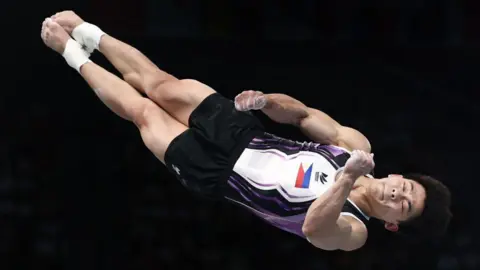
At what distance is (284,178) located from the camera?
2.79m

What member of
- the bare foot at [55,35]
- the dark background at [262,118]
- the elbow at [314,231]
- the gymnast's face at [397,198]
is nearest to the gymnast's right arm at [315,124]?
the gymnast's face at [397,198]

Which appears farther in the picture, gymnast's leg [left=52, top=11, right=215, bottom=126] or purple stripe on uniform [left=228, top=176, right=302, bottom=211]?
gymnast's leg [left=52, top=11, right=215, bottom=126]

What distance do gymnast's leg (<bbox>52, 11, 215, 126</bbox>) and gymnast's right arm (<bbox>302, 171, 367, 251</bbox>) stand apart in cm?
76

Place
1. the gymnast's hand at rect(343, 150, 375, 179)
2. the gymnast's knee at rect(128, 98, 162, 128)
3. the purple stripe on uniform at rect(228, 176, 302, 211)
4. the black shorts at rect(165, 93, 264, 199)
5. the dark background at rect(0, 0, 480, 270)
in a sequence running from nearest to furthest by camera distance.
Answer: the gymnast's hand at rect(343, 150, 375, 179)
the purple stripe on uniform at rect(228, 176, 302, 211)
the black shorts at rect(165, 93, 264, 199)
the gymnast's knee at rect(128, 98, 162, 128)
the dark background at rect(0, 0, 480, 270)

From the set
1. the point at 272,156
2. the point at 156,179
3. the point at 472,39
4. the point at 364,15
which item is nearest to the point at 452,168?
the point at 472,39

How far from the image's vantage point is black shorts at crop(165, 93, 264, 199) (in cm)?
291

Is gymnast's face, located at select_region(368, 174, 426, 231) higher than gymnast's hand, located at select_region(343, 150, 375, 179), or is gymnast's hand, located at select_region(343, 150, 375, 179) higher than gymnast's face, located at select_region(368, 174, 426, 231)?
gymnast's hand, located at select_region(343, 150, 375, 179)

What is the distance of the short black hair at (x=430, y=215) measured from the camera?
2748mm

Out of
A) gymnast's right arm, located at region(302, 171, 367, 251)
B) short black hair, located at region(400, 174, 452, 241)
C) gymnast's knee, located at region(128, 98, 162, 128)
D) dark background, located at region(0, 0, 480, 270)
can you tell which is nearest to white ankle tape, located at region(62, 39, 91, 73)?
gymnast's knee, located at region(128, 98, 162, 128)

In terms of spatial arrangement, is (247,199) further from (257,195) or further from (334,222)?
(334,222)

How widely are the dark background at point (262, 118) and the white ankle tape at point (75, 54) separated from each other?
5.22ft

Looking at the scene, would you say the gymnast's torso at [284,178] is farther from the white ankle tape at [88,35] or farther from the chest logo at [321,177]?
the white ankle tape at [88,35]

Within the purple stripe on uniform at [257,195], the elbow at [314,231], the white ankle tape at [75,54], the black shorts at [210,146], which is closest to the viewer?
the elbow at [314,231]

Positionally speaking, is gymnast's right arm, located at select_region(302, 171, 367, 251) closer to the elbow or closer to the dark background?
the elbow
